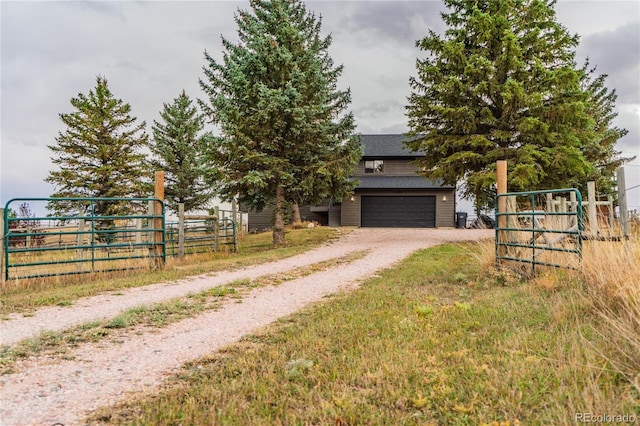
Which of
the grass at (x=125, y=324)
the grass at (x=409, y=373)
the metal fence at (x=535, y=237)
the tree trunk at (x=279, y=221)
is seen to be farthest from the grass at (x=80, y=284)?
the metal fence at (x=535, y=237)

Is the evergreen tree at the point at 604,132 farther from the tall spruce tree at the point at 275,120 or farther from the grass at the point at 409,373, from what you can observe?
the grass at the point at 409,373

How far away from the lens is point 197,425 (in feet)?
9.38

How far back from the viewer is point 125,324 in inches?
216

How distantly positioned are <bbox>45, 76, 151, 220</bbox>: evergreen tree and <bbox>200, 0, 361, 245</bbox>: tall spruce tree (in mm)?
11742

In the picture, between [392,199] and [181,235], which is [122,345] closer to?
[181,235]

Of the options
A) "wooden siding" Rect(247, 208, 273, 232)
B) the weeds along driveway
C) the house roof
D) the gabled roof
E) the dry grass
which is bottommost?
the weeds along driveway

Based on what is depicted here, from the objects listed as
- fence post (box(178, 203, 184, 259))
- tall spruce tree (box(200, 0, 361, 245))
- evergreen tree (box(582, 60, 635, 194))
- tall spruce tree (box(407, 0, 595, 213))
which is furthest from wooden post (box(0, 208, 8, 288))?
evergreen tree (box(582, 60, 635, 194))

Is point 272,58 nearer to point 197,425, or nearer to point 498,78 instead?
point 498,78

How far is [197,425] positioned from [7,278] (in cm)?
858

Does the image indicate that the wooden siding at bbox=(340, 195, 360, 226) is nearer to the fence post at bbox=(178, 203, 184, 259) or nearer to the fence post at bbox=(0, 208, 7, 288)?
the fence post at bbox=(178, 203, 184, 259)

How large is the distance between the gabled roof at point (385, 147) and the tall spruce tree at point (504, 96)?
40.3 ft

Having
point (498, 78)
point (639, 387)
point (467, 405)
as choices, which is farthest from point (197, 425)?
point (498, 78)

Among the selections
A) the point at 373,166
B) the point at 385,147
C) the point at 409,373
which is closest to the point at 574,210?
the point at 409,373

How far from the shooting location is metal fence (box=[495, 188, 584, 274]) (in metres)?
7.17
